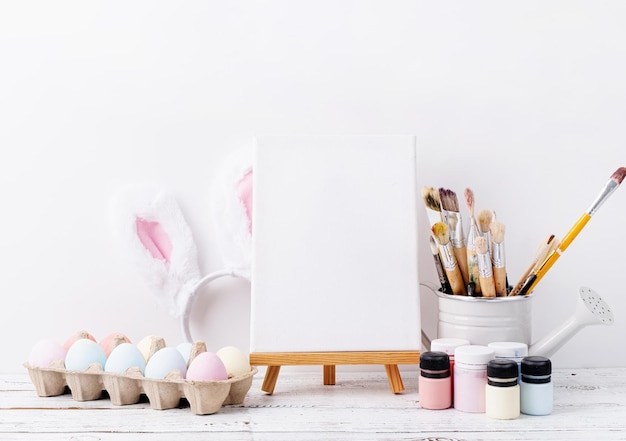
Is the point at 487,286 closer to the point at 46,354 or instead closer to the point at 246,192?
the point at 246,192

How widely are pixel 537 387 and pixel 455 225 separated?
28 centimetres

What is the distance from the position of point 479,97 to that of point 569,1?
0.22m

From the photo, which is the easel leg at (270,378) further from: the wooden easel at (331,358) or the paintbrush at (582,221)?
the paintbrush at (582,221)

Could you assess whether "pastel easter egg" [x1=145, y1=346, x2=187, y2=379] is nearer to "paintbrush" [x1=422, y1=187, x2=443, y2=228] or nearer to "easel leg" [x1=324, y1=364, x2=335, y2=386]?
"easel leg" [x1=324, y1=364, x2=335, y2=386]

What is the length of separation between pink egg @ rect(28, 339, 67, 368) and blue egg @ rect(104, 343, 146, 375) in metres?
0.09

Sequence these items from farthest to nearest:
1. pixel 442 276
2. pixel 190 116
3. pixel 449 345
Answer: pixel 190 116, pixel 442 276, pixel 449 345

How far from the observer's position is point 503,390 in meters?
0.97

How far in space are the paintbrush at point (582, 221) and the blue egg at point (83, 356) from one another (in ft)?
2.06

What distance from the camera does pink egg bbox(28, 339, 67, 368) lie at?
3.58 feet

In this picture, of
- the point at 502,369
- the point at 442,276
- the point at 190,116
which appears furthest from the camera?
the point at 190,116

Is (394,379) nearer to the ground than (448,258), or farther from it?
nearer to the ground

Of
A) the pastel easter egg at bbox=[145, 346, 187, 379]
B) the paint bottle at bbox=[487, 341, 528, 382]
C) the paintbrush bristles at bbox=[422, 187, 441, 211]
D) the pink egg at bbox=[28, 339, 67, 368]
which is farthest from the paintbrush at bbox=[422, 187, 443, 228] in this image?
the pink egg at bbox=[28, 339, 67, 368]

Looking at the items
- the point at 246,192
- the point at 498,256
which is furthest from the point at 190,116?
the point at 498,256

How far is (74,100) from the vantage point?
1277 mm
